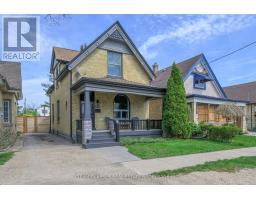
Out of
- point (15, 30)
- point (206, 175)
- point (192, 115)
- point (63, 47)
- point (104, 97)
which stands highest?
point (63, 47)

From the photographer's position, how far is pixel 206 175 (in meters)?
6.46

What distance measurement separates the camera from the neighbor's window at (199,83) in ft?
72.3

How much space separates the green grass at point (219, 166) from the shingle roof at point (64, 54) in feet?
42.2

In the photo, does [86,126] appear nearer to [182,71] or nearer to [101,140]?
[101,140]

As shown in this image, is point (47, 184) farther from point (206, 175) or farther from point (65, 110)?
point (65, 110)

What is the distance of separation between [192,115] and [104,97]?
6794 millimetres

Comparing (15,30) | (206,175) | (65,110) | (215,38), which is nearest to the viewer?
(206,175)

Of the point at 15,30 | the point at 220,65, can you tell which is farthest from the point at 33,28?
the point at 220,65

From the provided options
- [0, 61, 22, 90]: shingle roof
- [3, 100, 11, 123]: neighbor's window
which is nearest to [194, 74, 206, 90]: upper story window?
[0, 61, 22, 90]: shingle roof

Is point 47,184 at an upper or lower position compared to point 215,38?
lower

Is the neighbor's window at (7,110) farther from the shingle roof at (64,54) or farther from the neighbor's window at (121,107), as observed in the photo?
the neighbor's window at (121,107)

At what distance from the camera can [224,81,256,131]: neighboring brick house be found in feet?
90.1

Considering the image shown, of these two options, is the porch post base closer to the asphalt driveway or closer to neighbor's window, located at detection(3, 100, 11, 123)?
the asphalt driveway

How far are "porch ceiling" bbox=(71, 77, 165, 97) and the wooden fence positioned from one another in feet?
35.8
